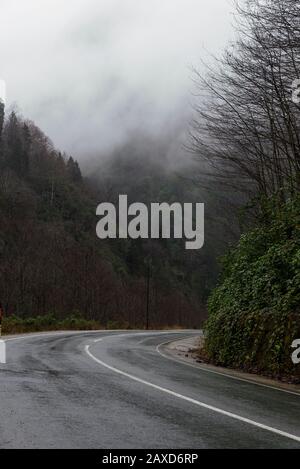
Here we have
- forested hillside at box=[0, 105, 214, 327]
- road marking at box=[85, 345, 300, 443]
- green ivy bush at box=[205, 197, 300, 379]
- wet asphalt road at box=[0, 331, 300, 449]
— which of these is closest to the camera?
wet asphalt road at box=[0, 331, 300, 449]

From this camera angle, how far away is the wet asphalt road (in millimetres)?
5727

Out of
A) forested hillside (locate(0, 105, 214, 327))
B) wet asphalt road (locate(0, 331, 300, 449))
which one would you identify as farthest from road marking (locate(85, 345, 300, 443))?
forested hillside (locate(0, 105, 214, 327))

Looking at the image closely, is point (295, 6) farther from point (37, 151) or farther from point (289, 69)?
point (37, 151)

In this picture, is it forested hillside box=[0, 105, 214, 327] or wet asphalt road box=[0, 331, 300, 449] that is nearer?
wet asphalt road box=[0, 331, 300, 449]

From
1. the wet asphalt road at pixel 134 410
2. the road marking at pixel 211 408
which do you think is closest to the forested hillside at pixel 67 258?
the road marking at pixel 211 408

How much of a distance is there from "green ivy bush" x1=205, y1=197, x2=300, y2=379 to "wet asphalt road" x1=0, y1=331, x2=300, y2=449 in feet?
6.52

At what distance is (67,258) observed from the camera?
80000 millimetres

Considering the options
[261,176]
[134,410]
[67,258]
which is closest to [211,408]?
[134,410]

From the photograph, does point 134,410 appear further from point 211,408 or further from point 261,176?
point 261,176

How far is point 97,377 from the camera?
10.8 m

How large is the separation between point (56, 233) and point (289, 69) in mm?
75904

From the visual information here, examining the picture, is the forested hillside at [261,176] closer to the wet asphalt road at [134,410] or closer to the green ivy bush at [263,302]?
the green ivy bush at [263,302]

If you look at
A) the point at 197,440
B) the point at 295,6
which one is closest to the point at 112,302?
the point at 295,6

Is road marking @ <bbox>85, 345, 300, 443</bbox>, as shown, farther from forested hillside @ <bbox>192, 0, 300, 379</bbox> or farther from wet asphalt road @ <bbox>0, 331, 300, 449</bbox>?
forested hillside @ <bbox>192, 0, 300, 379</bbox>
